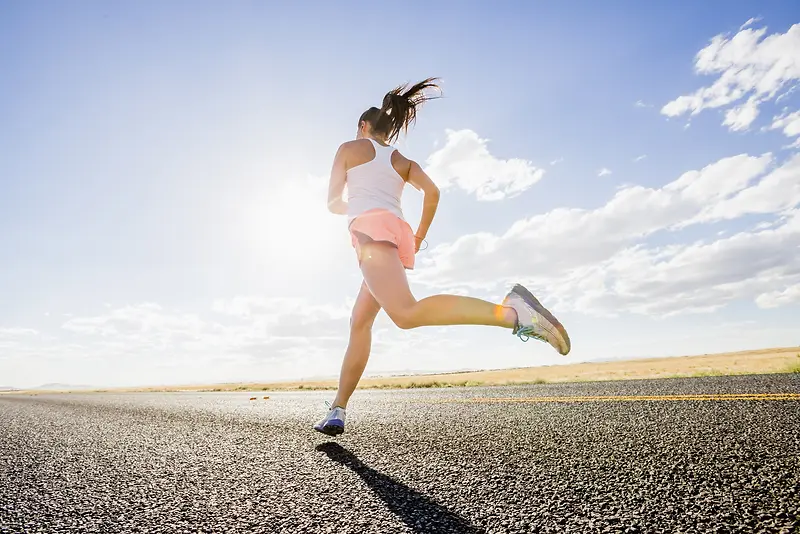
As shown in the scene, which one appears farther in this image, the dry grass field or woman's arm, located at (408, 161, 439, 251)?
the dry grass field

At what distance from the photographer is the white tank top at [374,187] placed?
10.5ft

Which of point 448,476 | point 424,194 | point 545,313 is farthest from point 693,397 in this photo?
point 448,476

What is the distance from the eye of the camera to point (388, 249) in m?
3.09

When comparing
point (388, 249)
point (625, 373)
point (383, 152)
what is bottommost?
point (625, 373)

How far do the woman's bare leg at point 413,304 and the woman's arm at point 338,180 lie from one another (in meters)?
0.55

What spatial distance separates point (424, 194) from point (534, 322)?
139 centimetres

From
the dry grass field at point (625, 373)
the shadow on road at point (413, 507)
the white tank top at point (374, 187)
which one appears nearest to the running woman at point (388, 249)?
the white tank top at point (374, 187)

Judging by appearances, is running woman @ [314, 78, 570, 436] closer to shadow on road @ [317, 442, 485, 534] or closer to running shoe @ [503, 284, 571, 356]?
running shoe @ [503, 284, 571, 356]

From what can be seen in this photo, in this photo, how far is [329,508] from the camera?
1.66 metres

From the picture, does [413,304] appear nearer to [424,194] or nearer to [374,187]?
[374,187]

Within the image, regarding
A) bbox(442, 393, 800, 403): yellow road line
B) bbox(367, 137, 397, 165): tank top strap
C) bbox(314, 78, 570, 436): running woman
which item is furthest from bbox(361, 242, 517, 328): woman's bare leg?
bbox(442, 393, 800, 403): yellow road line

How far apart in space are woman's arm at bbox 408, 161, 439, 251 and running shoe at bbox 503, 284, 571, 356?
1.06 meters

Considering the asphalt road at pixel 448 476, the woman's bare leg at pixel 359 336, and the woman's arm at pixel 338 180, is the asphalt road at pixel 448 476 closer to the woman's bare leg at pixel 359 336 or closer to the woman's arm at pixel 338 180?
the woman's bare leg at pixel 359 336

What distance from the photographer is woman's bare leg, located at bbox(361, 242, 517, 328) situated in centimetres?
279
